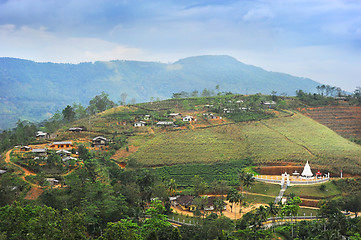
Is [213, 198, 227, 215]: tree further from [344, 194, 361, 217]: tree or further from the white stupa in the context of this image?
the white stupa

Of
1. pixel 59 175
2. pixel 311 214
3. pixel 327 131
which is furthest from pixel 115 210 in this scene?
pixel 327 131

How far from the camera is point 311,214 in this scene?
42719 mm

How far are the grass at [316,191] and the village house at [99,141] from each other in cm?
3172

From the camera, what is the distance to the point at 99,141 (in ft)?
206

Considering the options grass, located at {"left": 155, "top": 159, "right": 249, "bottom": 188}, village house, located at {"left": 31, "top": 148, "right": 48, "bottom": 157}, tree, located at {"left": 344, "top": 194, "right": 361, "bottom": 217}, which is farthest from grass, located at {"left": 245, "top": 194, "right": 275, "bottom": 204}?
village house, located at {"left": 31, "top": 148, "right": 48, "bottom": 157}

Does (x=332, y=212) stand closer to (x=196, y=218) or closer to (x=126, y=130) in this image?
(x=196, y=218)

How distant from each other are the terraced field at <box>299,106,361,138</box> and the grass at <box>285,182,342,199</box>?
116 feet

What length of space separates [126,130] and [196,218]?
32924mm

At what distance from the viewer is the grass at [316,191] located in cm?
4752

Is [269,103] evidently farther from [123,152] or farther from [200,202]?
[200,202]

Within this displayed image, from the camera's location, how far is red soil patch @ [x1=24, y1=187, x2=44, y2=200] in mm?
41469

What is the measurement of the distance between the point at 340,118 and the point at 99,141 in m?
59.2

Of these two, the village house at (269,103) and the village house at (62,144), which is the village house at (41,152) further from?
the village house at (269,103)

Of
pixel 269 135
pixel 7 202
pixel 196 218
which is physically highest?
pixel 269 135
